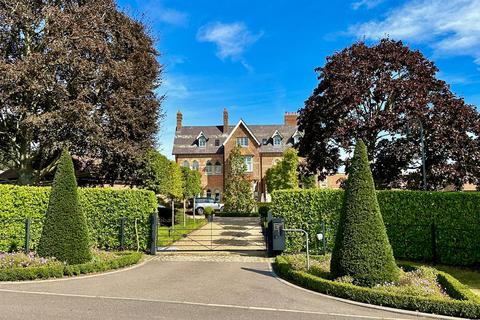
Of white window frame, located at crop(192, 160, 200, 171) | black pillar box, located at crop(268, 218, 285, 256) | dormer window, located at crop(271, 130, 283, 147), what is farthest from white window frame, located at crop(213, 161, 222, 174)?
black pillar box, located at crop(268, 218, 285, 256)

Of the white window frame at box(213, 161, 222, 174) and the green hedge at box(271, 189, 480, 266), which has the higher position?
the white window frame at box(213, 161, 222, 174)

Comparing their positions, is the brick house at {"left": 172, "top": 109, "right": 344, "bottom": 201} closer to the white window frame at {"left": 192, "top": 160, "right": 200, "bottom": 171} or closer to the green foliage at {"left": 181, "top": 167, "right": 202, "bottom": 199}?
the white window frame at {"left": 192, "top": 160, "right": 200, "bottom": 171}

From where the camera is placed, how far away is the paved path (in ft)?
22.5

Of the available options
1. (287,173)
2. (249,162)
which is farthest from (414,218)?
(249,162)

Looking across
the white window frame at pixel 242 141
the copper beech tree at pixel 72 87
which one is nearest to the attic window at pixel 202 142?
the white window frame at pixel 242 141

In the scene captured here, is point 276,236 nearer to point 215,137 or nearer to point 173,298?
point 173,298

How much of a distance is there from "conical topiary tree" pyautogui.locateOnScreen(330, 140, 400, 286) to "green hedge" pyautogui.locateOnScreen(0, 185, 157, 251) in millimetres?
8737

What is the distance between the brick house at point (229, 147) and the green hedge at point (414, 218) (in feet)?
111

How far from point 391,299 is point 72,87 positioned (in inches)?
676

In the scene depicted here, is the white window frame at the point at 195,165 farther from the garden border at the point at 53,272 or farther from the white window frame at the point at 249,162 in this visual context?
the garden border at the point at 53,272

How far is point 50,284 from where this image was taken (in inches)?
374

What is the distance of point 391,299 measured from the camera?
7387 mm

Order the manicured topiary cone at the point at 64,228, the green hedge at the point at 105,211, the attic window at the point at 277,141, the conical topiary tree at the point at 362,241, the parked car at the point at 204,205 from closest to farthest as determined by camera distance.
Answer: the conical topiary tree at the point at 362,241, the manicured topiary cone at the point at 64,228, the green hedge at the point at 105,211, the parked car at the point at 204,205, the attic window at the point at 277,141

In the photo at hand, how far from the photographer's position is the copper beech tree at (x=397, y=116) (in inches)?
676
